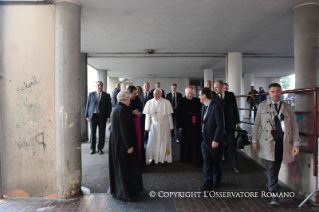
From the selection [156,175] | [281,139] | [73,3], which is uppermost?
[73,3]

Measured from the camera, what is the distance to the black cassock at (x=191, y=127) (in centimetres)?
543

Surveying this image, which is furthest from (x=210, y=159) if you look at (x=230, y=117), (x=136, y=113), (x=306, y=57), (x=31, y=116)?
(x=31, y=116)

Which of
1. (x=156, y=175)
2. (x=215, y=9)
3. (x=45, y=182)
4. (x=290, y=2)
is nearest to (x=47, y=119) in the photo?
(x=45, y=182)

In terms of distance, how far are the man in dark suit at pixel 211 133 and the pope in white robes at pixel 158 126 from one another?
4.75 ft

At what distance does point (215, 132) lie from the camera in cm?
379

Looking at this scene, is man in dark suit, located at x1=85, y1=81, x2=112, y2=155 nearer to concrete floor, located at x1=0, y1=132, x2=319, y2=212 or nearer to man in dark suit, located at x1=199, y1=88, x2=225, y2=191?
concrete floor, located at x1=0, y1=132, x2=319, y2=212

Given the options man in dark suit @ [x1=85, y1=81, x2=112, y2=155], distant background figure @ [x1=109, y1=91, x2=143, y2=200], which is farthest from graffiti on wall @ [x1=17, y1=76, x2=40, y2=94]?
man in dark suit @ [x1=85, y1=81, x2=112, y2=155]

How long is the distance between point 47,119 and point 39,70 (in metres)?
0.87

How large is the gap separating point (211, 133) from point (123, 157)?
1.57 m

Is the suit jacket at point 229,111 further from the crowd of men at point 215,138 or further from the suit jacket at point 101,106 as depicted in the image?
the suit jacket at point 101,106

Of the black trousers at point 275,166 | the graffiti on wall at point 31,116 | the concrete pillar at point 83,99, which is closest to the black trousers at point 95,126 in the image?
the concrete pillar at point 83,99

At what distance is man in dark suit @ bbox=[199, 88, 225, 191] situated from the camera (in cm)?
376

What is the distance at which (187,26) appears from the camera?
234 inches

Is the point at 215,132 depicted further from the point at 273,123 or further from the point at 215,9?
the point at 215,9
